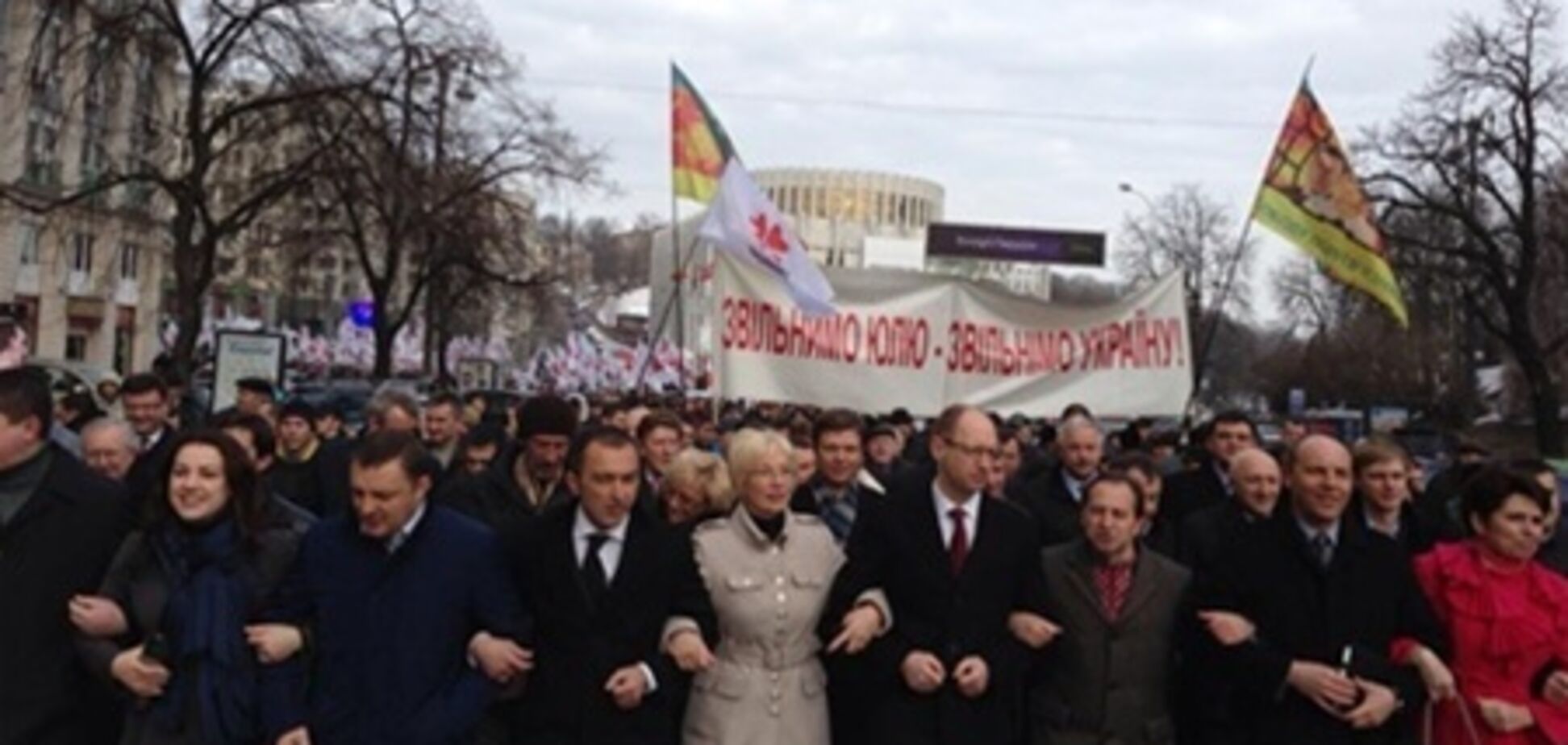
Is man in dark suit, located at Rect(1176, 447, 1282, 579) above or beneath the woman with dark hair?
above

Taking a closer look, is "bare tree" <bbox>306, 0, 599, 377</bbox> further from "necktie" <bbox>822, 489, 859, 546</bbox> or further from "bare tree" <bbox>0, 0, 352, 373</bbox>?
"necktie" <bbox>822, 489, 859, 546</bbox>

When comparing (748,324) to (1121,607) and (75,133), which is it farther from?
(75,133)

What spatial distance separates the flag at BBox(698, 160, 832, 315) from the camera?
9102 mm

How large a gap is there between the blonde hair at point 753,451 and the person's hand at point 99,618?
1.95 metres

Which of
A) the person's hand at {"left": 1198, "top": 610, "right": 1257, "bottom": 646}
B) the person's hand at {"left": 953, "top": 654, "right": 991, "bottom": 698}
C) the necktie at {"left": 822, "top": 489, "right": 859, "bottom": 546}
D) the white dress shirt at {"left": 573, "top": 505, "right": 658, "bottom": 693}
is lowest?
the person's hand at {"left": 953, "top": 654, "right": 991, "bottom": 698}

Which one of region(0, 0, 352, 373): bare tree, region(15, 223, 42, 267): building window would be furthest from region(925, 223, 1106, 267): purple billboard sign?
region(15, 223, 42, 267): building window

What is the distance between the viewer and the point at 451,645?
4332mm

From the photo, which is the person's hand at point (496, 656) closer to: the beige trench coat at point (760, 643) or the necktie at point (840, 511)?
the beige trench coat at point (760, 643)

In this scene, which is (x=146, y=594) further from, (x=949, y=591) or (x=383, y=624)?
(x=949, y=591)

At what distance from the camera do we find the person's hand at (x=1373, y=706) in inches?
178

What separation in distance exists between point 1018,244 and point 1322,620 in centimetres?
4584

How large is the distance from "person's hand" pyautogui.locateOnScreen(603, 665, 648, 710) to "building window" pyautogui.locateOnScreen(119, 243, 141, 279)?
5465cm

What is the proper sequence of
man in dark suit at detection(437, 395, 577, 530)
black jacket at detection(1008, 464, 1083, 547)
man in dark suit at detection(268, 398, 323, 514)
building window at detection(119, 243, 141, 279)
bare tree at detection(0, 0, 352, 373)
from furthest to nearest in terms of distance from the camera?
1. building window at detection(119, 243, 141, 279)
2. bare tree at detection(0, 0, 352, 373)
3. man in dark suit at detection(268, 398, 323, 514)
4. black jacket at detection(1008, 464, 1083, 547)
5. man in dark suit at detection(437, 395, 577, 530)

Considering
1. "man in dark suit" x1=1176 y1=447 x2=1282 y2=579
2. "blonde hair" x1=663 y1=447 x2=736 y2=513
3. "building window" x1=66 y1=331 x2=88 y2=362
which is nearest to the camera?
"man in dark suit" x1=1176 y1=447 x2=1282 y2=579
